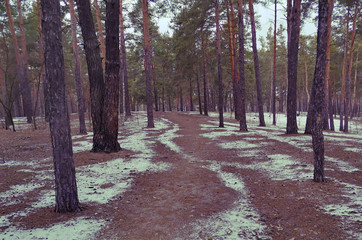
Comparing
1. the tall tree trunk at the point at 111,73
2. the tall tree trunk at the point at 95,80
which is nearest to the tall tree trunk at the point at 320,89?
the tall tree trunk at the point at 111,73

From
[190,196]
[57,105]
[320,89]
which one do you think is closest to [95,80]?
[57,105]

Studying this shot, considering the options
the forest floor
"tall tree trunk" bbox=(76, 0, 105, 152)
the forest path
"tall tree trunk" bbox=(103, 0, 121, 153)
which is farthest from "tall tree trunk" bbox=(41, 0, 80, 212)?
"tall tree trunk" bbox=(76, 0, 105, 152)

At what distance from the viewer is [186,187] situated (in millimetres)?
5688

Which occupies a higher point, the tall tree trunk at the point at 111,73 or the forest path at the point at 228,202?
the tall tree trunk at the point at 111,73

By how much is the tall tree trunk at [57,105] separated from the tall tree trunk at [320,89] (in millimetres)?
5294

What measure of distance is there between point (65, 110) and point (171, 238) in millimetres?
2743

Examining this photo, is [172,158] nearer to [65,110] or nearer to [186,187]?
[186,187]

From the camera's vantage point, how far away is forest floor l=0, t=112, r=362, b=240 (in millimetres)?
3617

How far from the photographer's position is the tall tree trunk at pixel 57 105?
395 cm

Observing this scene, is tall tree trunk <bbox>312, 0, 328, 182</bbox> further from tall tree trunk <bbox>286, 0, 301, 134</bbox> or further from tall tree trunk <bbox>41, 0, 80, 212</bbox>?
tall tree trunk <bbox>286, 0, 301, 134</bbox>

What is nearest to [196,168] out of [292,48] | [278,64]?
[292,48]

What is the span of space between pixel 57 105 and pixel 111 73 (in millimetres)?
4873

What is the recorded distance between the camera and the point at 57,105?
4012mm

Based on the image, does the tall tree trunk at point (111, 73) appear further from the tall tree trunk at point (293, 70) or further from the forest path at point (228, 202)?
the tall tree trunk at point (293, 70)
